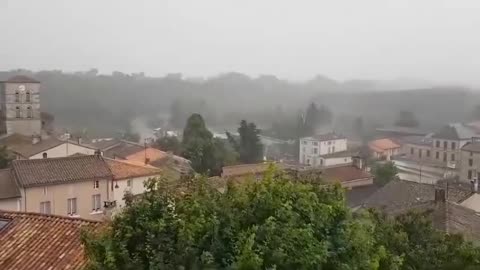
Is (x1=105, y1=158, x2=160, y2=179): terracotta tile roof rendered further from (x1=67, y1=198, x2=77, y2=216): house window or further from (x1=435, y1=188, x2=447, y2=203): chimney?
(x1=435, y1=188, x2=447, y2=203): chimney

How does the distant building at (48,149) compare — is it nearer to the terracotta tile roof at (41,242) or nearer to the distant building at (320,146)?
the distant building at (320,146)

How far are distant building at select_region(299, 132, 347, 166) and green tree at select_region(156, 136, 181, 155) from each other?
30.0 ft

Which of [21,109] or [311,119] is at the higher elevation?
[21,109]

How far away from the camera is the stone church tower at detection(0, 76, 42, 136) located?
3294 cm

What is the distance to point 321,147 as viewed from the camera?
3703 centimetres

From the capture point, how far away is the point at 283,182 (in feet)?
15.3

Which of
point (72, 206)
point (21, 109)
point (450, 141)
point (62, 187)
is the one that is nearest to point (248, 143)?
point (450, 141)

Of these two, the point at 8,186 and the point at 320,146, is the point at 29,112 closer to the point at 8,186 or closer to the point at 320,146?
the point at 320,146

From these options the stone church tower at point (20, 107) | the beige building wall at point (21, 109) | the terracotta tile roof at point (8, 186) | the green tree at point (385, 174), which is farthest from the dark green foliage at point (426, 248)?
the beige building wall at point (21, 109)

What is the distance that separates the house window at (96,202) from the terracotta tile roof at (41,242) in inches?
410

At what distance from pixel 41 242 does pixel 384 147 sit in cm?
3193

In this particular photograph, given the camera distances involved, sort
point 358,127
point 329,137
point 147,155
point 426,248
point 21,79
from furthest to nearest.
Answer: point 329,137, point 358,127, point 21,79, point 147,155, point 426,248

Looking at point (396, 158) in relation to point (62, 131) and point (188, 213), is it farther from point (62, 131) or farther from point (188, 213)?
point (188, 213)

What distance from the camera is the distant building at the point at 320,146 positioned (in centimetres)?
3678
